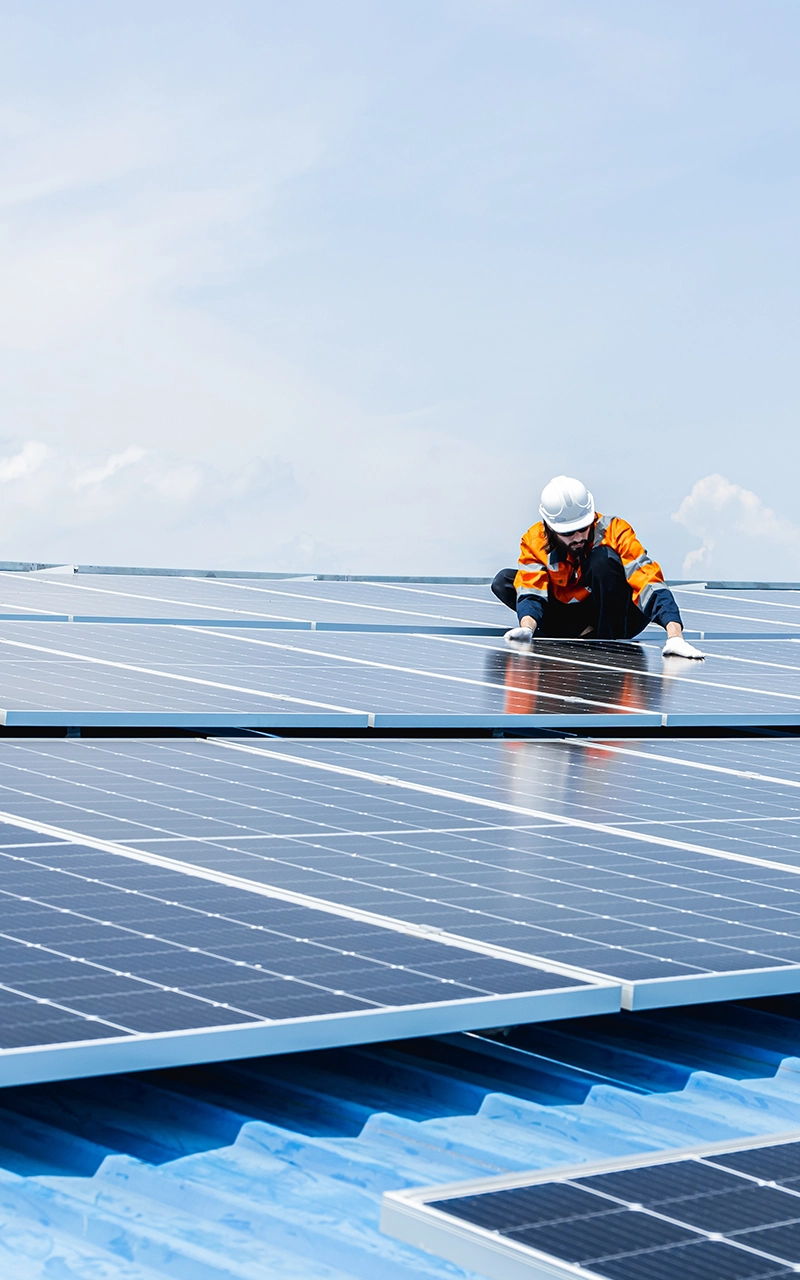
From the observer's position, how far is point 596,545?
17.7m

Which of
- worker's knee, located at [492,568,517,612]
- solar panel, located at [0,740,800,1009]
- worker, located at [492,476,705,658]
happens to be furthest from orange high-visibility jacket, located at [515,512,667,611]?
solar panel, located at [0,740,800,1009]

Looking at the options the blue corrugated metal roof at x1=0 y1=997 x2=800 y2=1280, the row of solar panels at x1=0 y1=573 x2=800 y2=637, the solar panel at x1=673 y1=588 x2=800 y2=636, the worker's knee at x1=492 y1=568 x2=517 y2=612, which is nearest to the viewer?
the blue corrugated metal roof at x1=0 y1=997 x2=800 y2=1280

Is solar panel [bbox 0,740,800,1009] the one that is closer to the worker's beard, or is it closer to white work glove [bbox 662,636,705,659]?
white work glove [bbox 662,636,705,659]

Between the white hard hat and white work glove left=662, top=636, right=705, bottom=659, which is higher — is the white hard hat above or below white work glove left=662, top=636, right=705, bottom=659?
above

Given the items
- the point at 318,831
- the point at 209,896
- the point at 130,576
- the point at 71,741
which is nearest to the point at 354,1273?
the point at 209,896

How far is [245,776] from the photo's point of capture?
8805 mm

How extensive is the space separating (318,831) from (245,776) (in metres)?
1.44

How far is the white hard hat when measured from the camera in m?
17.2

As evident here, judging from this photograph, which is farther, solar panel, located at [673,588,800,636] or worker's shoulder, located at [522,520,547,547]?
solar panel, located at [673,588,800,636]

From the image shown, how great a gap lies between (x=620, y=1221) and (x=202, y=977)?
77.5 inches

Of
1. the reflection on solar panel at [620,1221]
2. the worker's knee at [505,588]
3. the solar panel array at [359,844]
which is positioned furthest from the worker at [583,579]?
the reflection on solar panel at [620,1221]

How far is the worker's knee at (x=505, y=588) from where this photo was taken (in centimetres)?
1989

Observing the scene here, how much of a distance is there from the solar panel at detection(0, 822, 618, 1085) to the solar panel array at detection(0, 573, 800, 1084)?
1cm

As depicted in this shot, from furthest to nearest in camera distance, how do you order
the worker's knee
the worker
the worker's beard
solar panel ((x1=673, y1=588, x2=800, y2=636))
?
solar panel ((x1=673, y1=588, x2=800, y2=636)) < the worker's knee < the worker's beard < the worker
